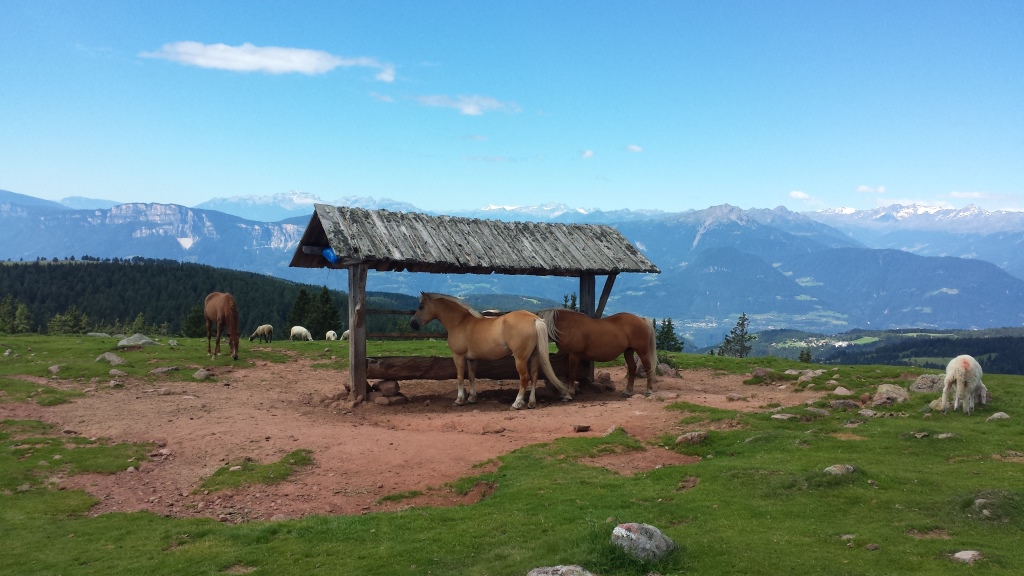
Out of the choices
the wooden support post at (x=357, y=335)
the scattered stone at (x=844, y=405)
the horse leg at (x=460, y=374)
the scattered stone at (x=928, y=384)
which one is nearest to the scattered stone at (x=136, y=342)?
the wooden support post at (x=357, y=335)

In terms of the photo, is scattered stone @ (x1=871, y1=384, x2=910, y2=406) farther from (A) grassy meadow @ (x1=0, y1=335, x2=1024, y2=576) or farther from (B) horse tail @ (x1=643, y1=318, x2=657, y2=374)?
(B) horse tail @ (x1=643, y1=318, x2=657, y2=374)

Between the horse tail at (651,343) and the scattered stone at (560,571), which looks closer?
the scattered stone at (560,571)

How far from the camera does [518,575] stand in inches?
260

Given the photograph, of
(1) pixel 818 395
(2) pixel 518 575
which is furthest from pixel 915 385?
(2) pixel 518 575

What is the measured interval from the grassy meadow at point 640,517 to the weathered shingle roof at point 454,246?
259 inches

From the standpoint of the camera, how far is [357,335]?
58.9 feet

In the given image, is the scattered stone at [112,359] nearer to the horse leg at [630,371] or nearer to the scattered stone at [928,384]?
the horse leg at [630,371]

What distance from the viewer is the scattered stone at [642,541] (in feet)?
21.8

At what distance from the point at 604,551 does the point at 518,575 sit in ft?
3.12

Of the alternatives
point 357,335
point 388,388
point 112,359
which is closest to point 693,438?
point 388,388

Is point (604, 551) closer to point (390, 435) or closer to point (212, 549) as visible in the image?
point (212, 549)

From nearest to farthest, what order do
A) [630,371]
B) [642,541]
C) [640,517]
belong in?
[642,541]
[640,517]
[630,371]

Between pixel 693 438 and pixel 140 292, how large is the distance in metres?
144

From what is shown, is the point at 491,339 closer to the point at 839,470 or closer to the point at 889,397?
the point at 839,470
